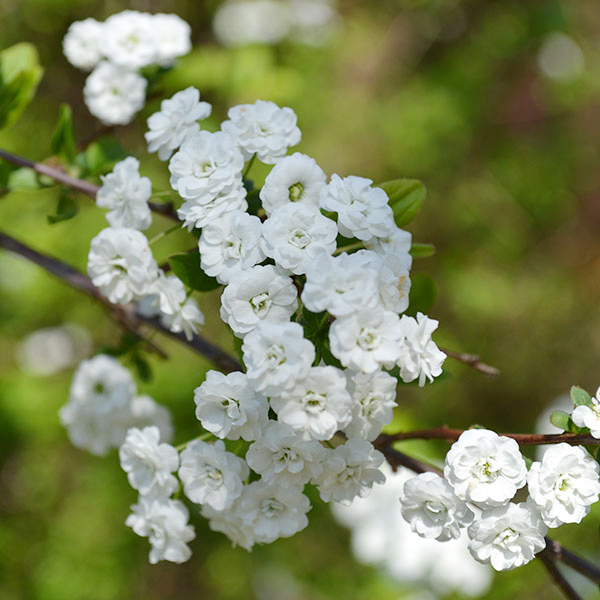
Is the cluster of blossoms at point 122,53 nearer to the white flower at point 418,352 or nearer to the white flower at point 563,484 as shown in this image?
the white flower at point 418,352

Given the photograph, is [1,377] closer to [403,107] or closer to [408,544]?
[408,544]

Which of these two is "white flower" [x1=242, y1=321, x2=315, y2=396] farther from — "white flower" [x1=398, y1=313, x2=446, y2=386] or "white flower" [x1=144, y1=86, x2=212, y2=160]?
"white flower" [x1=144, y1=86, x2=212, y2=160]

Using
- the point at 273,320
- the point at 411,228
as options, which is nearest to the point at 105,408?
the point at 273,320

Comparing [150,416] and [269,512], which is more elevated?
[269,512]

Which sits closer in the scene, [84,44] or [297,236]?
[297,236]

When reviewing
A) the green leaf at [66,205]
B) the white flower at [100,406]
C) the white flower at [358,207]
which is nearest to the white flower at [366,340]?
the white flower at [358,207]

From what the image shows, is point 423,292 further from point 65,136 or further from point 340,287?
point 65,136

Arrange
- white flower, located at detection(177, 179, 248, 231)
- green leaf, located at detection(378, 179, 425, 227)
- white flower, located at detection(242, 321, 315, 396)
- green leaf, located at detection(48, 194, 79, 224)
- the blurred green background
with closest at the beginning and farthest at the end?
white flower, located at detection(242, 321, 315, 396) → white flower, located at detection(177, 179, 248, 231) → green leaf, located at detection(378, 179, 425, 227) → green leaf, located at detection(48, 194, 79, 224) → the blurred green background

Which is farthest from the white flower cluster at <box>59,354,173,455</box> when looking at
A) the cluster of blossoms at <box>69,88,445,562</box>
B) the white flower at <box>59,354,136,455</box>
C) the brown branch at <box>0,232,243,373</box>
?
the cluster of blossoms at <box>69,88,445,562</box>
